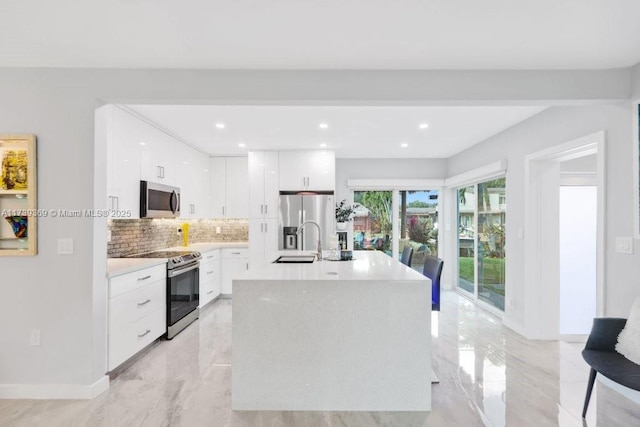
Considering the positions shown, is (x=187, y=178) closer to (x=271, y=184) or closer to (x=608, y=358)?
(x=271, y=184)

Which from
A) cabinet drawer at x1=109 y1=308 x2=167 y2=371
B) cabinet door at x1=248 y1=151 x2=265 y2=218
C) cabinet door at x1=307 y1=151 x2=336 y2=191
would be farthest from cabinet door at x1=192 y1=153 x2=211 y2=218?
cabinet drawer at x1=109 y1=308 x2=167 y2=371

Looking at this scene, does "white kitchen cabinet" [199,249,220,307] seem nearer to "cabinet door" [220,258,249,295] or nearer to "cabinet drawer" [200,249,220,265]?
"cabinet drawer" [200,249,220,265]

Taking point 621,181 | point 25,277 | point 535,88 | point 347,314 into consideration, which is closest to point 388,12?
point 535,88

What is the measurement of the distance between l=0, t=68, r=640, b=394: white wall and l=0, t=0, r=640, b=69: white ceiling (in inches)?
3.7

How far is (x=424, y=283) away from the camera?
7.69 feet

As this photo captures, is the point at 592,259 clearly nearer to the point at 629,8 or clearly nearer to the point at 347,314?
the point at 629,8

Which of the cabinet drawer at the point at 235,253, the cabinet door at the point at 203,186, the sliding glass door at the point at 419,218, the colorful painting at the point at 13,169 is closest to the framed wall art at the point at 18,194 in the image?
the colorful painting at the point at 13,169

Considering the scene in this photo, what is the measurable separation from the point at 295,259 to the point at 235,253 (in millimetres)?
2514

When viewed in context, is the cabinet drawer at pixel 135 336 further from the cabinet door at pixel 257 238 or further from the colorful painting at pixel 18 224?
the cabinet door at pixel 257 238

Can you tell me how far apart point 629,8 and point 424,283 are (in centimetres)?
188

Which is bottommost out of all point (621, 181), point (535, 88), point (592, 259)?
point (592, 259)

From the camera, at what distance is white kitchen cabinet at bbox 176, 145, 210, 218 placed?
194 inches

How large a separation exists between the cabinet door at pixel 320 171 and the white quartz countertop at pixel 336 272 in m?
2.49

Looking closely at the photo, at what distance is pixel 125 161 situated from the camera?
3535 millimetres
